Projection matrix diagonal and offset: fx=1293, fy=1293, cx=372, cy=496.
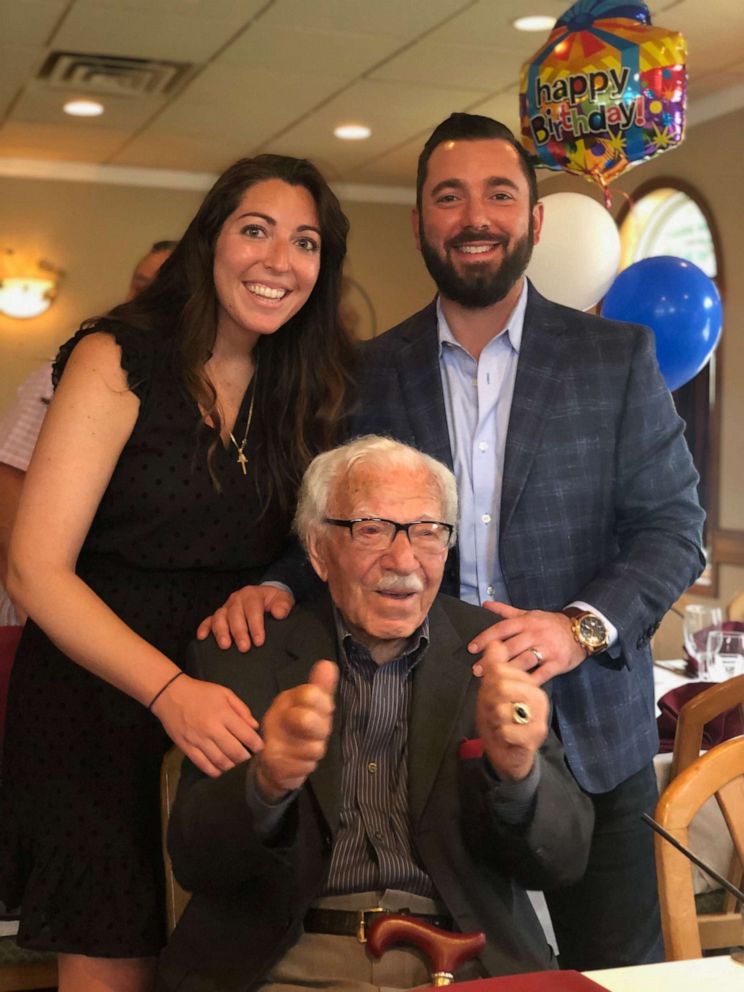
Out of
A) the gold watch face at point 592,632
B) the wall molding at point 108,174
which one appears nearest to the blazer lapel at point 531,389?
the gold watch face at point 592,632

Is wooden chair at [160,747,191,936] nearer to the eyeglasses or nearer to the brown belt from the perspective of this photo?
the brown belt

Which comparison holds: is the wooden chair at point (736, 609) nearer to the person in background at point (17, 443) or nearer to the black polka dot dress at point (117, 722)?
the person in background at point (17, 443)

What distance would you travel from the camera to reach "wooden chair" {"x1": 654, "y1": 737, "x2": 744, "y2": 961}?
1.65m

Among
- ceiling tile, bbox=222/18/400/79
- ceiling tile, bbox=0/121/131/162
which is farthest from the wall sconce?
ceiling tile, bbox=222/18/400/79

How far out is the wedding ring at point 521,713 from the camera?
155 cm

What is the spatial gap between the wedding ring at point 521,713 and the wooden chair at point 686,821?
0.27 metres

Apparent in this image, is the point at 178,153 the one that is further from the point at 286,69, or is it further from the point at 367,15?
the point at 367,15

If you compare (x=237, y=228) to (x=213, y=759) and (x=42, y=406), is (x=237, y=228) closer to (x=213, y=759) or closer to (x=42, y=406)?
(x=213, y=759)

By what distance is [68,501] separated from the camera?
1.92 m

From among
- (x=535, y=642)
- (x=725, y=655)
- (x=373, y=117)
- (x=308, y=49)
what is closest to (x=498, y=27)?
(x=308, y=49)

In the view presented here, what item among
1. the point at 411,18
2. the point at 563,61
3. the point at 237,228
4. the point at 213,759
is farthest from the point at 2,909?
the point at 411,18

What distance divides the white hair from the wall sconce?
7477mm

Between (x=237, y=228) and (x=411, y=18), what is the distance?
3.74 metres

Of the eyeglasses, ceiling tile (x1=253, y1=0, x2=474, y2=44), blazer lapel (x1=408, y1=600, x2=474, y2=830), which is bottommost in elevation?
blazer lapel (x1=408, y1=600, x2=474, y2=830)
